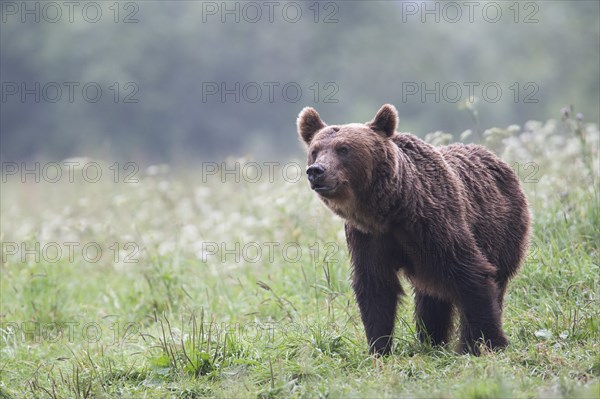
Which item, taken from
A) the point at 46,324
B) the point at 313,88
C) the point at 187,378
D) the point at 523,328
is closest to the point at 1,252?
the point at 46,324

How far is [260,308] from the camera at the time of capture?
7457 millimetres

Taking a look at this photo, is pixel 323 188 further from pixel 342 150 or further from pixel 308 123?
pixel 308 123

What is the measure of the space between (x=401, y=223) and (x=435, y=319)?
35.8 inches

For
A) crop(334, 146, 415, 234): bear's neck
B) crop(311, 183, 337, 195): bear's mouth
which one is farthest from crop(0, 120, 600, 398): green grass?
crop(311, 183, 337, 195): bear's mouth

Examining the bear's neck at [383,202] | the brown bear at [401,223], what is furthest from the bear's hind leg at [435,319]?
the bear's neck at [383,202]

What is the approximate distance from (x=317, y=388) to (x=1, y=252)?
5359 millimetres

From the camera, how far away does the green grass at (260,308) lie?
202 inches

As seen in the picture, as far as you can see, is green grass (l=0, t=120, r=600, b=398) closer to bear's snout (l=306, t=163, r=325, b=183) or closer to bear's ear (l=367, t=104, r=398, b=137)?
bear's snout (l=306, t=163, r=325, b=183)

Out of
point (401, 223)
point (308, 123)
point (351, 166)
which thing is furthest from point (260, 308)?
point (351, 166)

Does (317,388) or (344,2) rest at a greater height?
(344,2)

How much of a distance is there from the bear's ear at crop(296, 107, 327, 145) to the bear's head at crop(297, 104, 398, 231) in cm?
27

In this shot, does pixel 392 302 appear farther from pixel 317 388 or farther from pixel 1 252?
pixel 1 252

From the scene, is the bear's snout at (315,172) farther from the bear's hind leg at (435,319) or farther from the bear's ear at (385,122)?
the bear's hind leg at (435,319)

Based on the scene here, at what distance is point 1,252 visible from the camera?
29.8 ft
